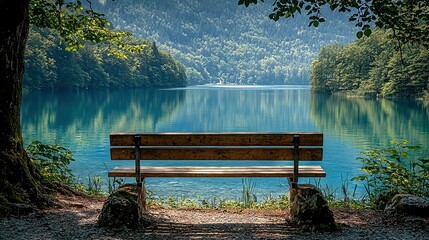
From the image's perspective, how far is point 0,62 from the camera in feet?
21.1

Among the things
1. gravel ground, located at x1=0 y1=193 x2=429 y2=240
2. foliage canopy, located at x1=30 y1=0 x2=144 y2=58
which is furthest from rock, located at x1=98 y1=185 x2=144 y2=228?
foliage canopy, located at x1=30 y1=0 x2=144 y2=58

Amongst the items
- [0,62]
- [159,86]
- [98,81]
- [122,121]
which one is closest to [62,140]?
[122,121]

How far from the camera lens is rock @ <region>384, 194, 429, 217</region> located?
246 inches

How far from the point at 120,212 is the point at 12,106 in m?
2.43

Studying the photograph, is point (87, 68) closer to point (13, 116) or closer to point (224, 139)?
point (13, 116)

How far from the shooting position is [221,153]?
21.2ft

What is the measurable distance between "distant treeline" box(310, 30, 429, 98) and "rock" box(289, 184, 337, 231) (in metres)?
44.3

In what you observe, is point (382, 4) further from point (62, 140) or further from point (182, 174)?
point (62, 140)

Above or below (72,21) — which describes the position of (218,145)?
below

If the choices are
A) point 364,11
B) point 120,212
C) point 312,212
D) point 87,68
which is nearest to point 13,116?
point 120,212

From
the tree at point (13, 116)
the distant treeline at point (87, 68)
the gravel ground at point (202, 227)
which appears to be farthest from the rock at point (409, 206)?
the distant treeline at point (87, 68)

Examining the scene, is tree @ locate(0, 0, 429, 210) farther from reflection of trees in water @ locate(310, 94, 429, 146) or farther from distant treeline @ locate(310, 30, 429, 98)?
distant treeline @ locate(310, 30, 429, 98)

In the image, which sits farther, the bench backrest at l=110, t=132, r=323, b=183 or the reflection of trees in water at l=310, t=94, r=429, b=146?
the reflection of trees in water at l=310, t=94, r=429, b=146

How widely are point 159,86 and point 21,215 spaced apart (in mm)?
127539
